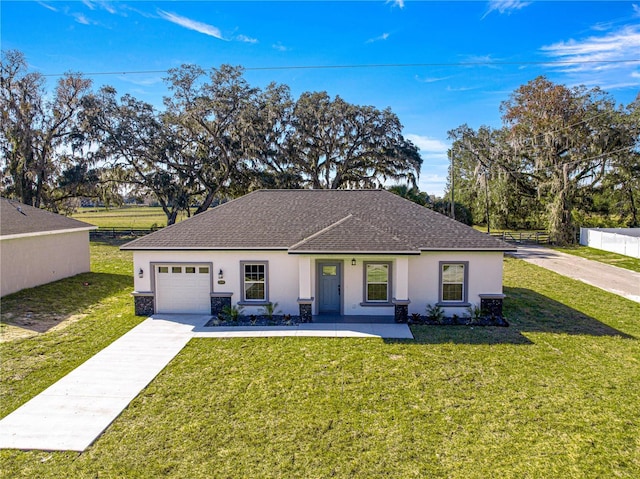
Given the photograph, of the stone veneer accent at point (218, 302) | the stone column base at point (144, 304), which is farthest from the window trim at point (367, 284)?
the stone column base at point (144, 304)

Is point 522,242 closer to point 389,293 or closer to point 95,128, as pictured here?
point 389,293

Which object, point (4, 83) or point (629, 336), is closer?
point (629, 336)

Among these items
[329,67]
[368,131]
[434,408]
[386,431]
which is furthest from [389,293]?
[368,131]

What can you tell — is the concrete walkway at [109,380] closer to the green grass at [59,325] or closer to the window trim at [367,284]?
the green grass at [59,325]

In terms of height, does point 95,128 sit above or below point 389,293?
above

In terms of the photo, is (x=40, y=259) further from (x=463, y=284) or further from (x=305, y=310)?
(x=463, y=284)

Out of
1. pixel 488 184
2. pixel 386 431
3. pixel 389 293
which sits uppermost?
pixel 488 184
